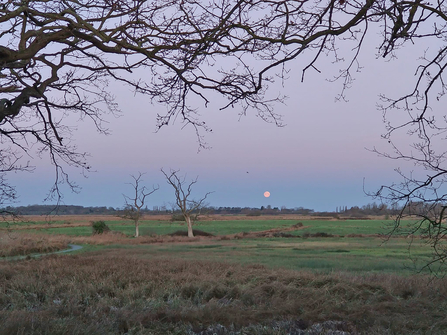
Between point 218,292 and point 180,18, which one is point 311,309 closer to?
point 218,292

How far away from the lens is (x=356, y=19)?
526cm

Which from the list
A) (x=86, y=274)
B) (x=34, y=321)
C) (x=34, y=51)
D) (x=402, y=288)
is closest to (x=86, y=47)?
(x=34, y=51)

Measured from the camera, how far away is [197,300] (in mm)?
10711

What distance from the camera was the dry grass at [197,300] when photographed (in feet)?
25.6

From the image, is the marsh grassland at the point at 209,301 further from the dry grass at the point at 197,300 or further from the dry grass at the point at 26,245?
the dry grass at the point at 26,245

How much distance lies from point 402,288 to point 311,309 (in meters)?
3.66

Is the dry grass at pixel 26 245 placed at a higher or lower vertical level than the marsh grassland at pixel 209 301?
lower

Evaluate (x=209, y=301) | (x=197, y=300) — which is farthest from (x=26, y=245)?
(x=209, y=301)

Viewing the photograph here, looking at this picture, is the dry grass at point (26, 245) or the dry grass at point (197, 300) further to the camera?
the dry grass at point (26, 245)

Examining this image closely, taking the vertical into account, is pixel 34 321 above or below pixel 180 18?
below

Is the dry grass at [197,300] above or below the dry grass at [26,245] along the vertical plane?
above

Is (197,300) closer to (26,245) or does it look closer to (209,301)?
(209,301)

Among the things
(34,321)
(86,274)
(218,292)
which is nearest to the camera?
(34,321)

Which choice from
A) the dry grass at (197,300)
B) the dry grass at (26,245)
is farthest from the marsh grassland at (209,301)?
the dry grass at (26,245)
